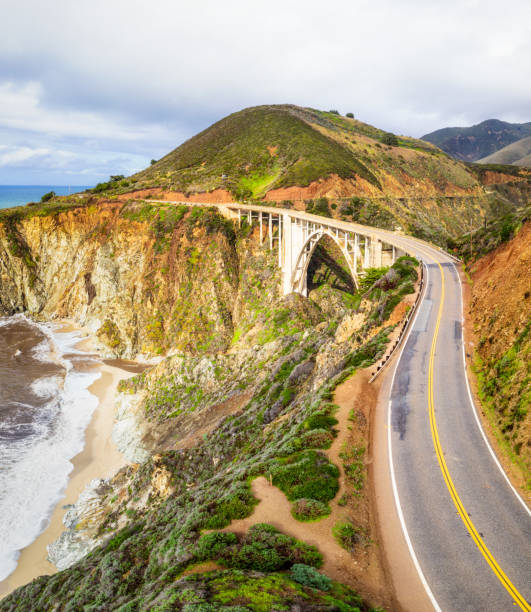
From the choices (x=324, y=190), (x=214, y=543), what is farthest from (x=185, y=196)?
(x=214, y=543)

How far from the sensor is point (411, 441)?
1558cm

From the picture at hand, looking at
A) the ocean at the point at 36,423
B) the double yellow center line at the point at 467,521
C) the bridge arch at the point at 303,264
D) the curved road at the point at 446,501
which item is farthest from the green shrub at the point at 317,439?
the bridge arch at the point at 303,264

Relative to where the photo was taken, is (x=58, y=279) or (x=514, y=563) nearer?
(x=514, y=563)

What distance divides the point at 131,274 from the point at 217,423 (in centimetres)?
4777

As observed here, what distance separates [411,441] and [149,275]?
59875mm

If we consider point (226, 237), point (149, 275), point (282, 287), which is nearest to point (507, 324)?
point (282, 287)

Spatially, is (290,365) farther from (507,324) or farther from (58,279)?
(58,279)

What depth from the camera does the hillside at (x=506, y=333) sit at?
1478 cm

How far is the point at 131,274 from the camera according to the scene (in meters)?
70.7

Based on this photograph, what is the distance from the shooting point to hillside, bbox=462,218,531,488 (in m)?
14.8

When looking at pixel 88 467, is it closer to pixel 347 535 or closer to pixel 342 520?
pixel 342 520

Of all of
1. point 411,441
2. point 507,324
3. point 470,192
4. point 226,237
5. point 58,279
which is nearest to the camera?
point 411,441

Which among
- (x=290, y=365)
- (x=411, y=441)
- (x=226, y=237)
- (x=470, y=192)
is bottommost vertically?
(x=290, y=365)

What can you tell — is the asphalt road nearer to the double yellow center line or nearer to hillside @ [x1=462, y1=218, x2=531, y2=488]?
the double yellow center line
